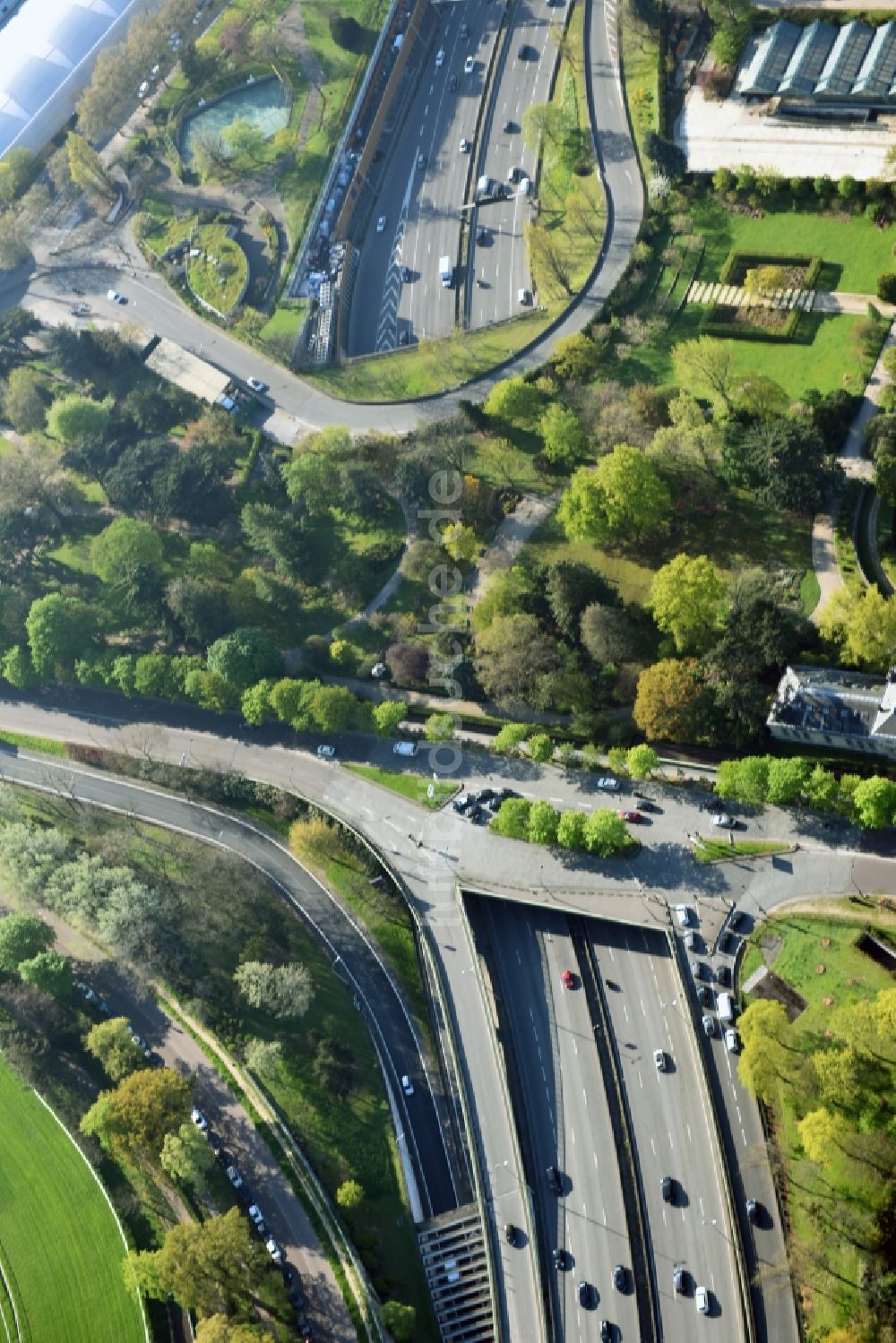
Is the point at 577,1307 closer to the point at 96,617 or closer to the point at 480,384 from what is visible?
the point at 96,617

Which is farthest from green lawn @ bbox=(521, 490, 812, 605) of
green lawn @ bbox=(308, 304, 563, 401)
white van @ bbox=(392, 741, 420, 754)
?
green lawn @ bbox=(308, 304, 563, 401)

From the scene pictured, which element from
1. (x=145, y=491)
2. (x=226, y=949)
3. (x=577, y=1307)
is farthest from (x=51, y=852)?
(x=577, y=1307)

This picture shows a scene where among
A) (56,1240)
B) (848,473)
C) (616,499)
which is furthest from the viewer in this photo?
(848,473)

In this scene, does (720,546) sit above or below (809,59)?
below

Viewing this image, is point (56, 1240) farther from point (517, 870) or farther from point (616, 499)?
point (616, 499)

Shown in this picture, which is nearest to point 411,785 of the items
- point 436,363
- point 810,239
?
point 436,363

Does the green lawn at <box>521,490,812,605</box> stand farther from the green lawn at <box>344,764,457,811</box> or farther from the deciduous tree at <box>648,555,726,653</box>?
the green lawn at <box>344,764,457,811</box>
